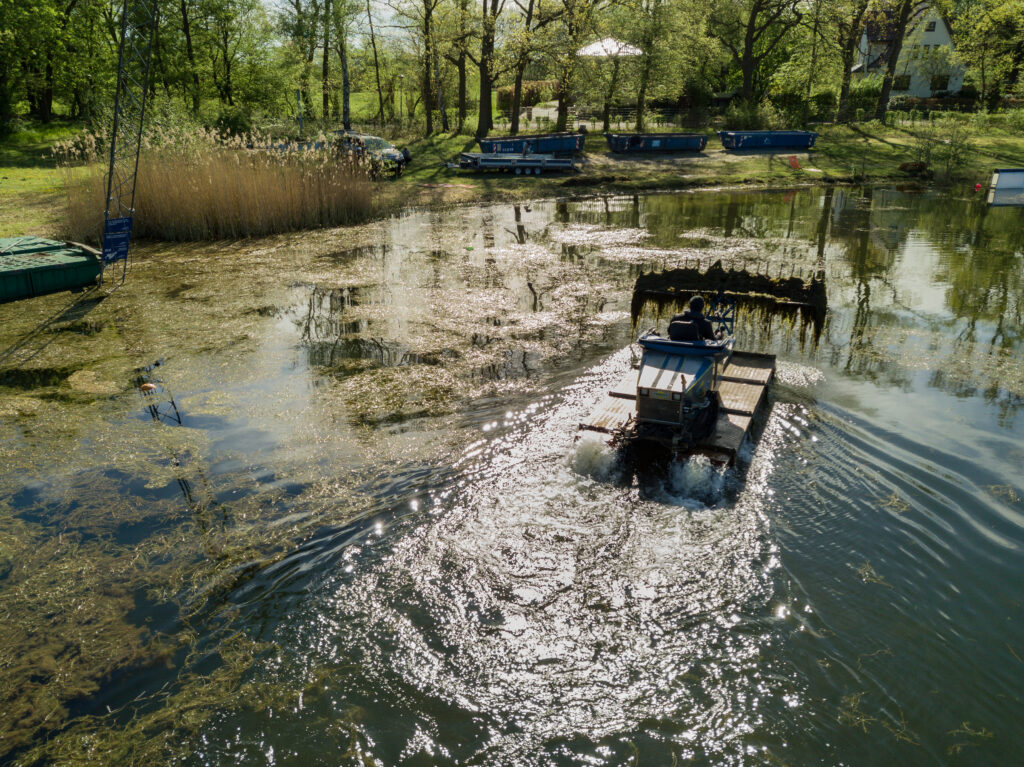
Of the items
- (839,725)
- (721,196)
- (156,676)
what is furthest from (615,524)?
(721,196)

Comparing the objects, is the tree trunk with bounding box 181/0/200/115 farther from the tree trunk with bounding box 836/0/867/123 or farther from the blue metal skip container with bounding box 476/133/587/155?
the tree trunk with bounding box 836/0/867/123

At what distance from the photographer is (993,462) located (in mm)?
8117

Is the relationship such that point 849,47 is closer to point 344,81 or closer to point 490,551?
point 344,81

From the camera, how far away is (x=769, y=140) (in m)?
37.6

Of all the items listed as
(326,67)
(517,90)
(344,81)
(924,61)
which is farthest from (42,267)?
(924,61)

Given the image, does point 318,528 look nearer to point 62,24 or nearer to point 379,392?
point 379,392

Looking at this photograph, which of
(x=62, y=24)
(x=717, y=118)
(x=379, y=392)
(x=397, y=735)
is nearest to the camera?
(x=397, y=735)

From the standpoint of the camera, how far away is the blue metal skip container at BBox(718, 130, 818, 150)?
122 ft

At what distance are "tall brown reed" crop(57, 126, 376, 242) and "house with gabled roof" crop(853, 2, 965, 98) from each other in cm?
5608

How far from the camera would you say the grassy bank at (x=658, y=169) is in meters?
26.8

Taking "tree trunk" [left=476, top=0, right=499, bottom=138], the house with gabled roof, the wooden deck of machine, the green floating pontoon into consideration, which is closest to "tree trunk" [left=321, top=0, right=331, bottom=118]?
"tree trunk" [left=476, top=0, right=499, bottom=138]

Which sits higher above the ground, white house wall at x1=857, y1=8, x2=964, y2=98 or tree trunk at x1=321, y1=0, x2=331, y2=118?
white house wall at x1=857, y1=8, x2=964, y2=98

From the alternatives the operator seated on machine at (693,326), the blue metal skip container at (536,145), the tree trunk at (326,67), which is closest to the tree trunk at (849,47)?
the blue metal skip container at (536,145)

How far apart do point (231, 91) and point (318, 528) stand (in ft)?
137
